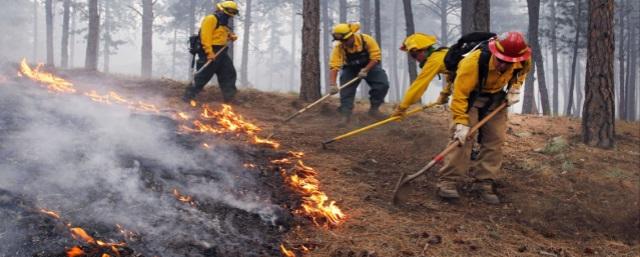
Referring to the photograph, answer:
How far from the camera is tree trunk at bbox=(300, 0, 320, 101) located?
9531 mm

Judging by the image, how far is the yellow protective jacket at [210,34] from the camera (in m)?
8.62

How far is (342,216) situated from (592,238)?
8.46 ft

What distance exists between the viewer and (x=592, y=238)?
16.5 feet

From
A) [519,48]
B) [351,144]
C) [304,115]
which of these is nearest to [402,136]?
[351,144]

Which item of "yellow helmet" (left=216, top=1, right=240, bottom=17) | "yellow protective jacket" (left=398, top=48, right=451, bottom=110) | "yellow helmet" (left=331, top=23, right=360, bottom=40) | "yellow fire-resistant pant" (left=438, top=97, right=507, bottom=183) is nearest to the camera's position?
"yellow fire-resistant pant" (left=438, top=97, right=507, bottom=183)

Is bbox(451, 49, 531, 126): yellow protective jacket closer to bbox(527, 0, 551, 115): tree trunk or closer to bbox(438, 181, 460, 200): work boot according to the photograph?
bbox(438, 181, 460, 200): work boot

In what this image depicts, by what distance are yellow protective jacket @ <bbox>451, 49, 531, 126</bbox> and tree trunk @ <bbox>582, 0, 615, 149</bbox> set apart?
281 centimetres

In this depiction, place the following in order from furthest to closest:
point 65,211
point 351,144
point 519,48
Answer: point 351,144 → point 519,48 → point 65,211

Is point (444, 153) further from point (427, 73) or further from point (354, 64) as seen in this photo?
point (354, 64)

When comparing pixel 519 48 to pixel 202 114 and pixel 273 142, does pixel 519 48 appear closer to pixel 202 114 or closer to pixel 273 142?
pixel 273 142

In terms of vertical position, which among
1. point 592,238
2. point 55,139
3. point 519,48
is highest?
point 519,48

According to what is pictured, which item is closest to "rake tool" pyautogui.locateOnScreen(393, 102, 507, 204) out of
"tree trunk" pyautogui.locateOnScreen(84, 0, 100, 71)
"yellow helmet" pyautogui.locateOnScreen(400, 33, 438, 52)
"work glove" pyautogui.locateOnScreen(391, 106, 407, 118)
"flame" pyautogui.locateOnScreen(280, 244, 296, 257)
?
"work glove" pyautogui.locateOnScreen(391, 106, 407, 118)

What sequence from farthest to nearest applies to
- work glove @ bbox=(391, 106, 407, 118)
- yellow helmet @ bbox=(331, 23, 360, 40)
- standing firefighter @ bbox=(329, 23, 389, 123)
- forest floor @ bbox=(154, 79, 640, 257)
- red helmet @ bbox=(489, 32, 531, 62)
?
standing firefighter @ bbox=(329, 23, 389, 123)
yellow helmet @ bbox=(331, 23, 360, 40)
work glove @ bbox=(391, 106, 407, 118)
red helmet @ bbox=(489, 32, 531, 62)
forest floor @ bbox=(154, 79, 640, 257)

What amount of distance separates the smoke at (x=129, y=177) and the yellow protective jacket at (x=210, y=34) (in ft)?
7.67
